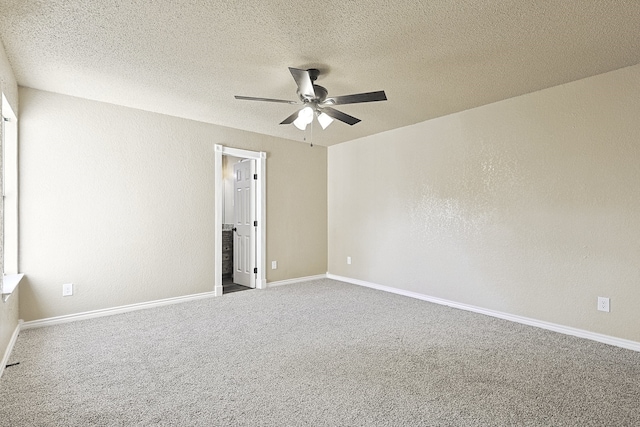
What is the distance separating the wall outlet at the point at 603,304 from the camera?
3.06m

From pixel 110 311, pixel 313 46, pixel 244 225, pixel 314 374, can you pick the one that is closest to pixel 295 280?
pixel 244 225

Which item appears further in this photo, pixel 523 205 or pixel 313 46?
pixel 523 205

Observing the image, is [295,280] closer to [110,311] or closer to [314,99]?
[110,311]

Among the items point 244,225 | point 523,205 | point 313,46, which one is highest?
point 313,46

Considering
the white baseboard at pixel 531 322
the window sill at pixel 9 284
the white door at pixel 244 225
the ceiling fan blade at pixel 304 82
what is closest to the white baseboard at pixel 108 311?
the window sill at pixel 9 284

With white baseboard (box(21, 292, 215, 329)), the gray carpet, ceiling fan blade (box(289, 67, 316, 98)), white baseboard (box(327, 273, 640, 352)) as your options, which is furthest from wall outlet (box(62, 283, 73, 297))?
white baseboard (box(327, 273, 640, 352))

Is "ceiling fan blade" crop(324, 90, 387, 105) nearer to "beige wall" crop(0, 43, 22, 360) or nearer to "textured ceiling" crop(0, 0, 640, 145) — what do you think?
"textured ceiling" crop(0, 0, 640, 145)

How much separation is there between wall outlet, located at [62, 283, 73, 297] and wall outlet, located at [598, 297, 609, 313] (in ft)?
17.2

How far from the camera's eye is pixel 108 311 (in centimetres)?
389

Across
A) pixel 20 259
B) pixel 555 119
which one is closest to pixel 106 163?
pixel 20 259

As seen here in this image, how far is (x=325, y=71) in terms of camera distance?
3029mm

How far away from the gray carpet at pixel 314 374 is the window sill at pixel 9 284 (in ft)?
1.71

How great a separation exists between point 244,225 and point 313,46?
3.57 meters

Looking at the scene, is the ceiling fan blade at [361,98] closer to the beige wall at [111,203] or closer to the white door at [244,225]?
the beige wall at [111,203]
